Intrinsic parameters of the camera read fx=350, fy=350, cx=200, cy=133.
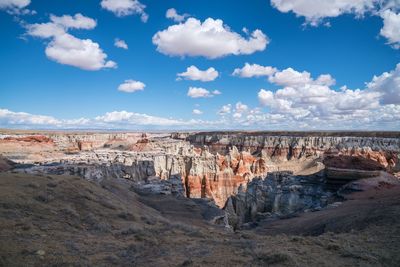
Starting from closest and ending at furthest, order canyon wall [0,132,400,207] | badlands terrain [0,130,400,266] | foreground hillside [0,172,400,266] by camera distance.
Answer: foreground hillside [0,172,400,266] → badlands terrain [0,130,400,266] → canyon wall [0,132,400,207]

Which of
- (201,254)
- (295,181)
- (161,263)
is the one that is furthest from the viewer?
(295,181)

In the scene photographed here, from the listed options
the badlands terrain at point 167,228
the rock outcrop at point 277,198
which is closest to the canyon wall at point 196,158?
the badlands terrain at point 167,228

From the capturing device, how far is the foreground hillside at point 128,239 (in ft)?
29.9

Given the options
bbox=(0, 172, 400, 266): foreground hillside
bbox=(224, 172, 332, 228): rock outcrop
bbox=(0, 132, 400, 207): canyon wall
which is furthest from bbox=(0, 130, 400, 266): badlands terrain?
bbox=(0, 132, 400, 207): canyon wall

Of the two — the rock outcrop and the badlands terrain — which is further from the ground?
the badlands terrain

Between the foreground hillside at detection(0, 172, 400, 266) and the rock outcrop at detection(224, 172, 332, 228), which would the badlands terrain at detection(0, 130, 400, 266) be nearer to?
the foreground hillside at detection(0, 172, 400, 266)

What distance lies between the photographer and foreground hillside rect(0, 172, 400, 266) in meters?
9.10

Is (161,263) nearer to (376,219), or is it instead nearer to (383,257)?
(383,257)

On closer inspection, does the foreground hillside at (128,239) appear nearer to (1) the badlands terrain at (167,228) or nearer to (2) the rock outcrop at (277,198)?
(1) the badlands terrain at (167,228)

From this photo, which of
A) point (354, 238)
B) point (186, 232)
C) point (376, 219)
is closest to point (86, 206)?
point (186, 232)

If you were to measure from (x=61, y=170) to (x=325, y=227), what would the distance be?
63.8 feet

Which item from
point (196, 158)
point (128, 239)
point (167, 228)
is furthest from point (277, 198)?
point (128, 239)

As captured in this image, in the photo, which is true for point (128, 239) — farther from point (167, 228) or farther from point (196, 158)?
point (196, 158)

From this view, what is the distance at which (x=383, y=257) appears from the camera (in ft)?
31.2
